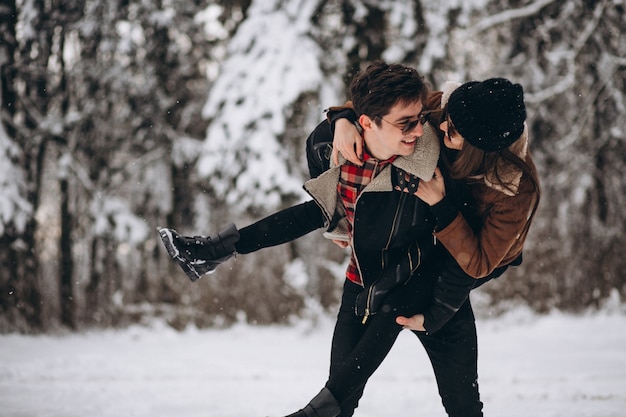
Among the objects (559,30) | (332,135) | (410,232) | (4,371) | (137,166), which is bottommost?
(4,371)

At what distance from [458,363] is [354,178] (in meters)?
0.94

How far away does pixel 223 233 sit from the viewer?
110 inches

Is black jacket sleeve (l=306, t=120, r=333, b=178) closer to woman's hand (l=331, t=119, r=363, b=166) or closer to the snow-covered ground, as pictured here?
woman's hand (l=331, t=119, r=363, b=166)

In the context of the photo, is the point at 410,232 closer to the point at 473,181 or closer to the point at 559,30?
the point at 473,181

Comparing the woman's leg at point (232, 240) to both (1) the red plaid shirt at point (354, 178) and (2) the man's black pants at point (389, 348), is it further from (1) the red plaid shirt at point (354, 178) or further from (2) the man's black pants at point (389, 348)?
(2) the man's black pants at point (389, 348)

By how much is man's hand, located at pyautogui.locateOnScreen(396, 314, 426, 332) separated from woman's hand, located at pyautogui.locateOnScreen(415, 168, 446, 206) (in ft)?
1.65

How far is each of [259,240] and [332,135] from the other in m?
0.58

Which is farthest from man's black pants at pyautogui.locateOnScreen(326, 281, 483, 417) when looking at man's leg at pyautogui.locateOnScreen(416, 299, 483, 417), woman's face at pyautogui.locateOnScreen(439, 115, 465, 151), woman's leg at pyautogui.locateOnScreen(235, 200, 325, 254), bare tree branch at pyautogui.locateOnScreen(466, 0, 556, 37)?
bare tree branch at pyautogui.locateOnScreen(466, 0, 556, 37)

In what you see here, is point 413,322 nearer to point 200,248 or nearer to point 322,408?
point 322,408

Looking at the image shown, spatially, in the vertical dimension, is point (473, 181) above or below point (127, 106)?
below

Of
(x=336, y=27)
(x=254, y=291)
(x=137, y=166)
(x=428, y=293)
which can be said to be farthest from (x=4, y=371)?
(x=336, y=27)

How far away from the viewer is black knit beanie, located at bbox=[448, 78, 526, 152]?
2361 mm

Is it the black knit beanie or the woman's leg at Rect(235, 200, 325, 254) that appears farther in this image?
the woman's leg at Rect(235, 200, 325, 254)

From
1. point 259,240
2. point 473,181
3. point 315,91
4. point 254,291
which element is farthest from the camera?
point 254,291
